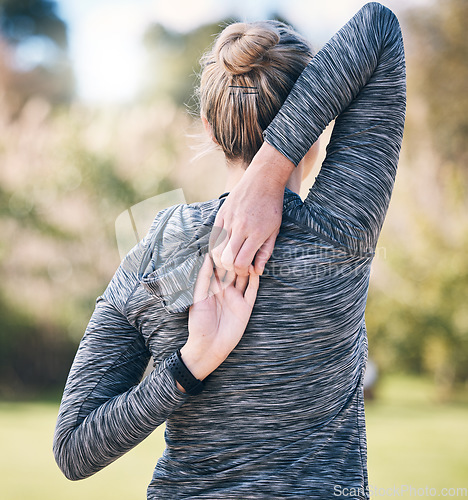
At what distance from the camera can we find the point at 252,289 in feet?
2.85

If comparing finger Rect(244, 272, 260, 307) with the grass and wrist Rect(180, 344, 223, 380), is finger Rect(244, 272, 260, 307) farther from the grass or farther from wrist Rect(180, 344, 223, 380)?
the grass

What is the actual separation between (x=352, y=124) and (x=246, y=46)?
0.71 feet

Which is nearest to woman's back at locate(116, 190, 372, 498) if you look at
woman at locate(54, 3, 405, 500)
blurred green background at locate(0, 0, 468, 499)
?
woman at locate(54, 3, 405, 500)

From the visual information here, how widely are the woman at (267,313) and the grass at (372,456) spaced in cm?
289

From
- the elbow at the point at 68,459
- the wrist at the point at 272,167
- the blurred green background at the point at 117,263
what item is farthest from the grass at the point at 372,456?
the wrist at the point at 272,167

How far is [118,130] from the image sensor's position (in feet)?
24.9

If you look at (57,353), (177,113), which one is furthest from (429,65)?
(57,353)

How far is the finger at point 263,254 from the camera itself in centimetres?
86

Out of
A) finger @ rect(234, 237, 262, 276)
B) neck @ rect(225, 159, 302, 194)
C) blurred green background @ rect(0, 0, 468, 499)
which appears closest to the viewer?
finger @ rect(234, 237, 262, 276)

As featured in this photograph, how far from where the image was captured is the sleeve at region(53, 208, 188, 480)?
87 centimetres

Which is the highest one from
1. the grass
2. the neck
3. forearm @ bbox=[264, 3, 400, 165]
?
forearm @ bbox=[264, 3, 400, 165]

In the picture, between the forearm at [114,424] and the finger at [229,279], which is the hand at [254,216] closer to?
the finger at [229,279]

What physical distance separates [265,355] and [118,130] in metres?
7.14

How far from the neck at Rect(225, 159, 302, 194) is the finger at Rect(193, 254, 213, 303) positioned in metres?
0.16
